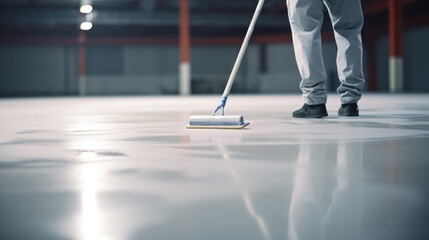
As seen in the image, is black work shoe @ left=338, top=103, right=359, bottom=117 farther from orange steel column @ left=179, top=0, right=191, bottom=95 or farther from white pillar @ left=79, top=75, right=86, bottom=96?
white pillar @ left=79, top=75, right=86, bottom=96

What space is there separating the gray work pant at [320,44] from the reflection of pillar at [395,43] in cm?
891

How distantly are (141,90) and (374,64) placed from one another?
767 centimetres

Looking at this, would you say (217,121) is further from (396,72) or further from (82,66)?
(82,66)

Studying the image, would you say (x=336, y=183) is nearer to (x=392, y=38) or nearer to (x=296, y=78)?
(x=392, y=38)

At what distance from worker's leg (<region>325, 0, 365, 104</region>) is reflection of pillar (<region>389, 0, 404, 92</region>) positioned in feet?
29.2

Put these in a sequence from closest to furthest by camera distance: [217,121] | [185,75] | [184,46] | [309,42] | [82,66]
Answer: [217,121]
[309,42]
[184,46]
[185,75]
[82,66]

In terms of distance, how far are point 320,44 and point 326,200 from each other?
1990mm

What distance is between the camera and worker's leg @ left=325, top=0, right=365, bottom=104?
108 inches

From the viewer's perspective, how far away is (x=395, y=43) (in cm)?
1120

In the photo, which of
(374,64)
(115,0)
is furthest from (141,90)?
(374,64)

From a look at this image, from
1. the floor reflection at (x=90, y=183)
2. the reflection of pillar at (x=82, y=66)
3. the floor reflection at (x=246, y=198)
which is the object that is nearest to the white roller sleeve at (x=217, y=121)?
the floor reflection at (x=90, y=183)

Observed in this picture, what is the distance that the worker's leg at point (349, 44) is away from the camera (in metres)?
2.74

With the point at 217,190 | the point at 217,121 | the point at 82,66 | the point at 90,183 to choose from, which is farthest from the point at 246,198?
the point at 82,66

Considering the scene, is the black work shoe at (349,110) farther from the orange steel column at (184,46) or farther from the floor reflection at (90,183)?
the orange steel column at (184,46)
